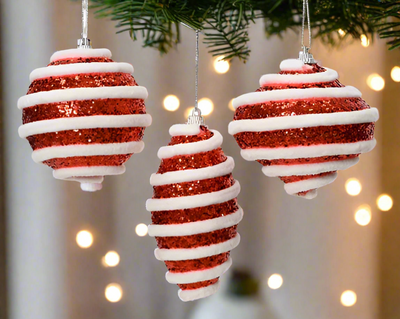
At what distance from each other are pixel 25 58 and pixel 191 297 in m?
0.61

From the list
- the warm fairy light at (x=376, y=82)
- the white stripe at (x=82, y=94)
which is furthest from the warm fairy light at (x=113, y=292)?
the warm fairy light at (x=376, y=82)

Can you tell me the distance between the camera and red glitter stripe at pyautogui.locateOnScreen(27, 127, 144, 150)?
1.54 feet

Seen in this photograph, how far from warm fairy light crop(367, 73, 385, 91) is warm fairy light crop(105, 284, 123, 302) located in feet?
2.34

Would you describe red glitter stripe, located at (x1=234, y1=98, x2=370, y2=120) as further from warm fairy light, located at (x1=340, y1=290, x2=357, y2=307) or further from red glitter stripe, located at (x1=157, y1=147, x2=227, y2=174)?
warm fairy light, located at (x1=340, y1=290, x2=357, y2=307)

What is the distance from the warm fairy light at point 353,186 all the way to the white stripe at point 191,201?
57 centimetres

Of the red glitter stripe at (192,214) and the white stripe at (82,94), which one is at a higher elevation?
the white stripe at (82,94)

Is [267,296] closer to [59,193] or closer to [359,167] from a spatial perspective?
[359,167]

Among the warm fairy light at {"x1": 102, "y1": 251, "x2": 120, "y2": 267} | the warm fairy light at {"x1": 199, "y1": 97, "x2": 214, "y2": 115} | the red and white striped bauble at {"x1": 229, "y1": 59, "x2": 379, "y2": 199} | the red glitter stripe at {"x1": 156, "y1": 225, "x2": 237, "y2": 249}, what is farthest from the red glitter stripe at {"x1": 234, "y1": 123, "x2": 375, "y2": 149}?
the warm fairy light at {"x1": 102, "y1": 251, "x2": 120, "y2": 267}

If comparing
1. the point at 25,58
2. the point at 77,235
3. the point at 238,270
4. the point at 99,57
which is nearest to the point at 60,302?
the point at 77,235

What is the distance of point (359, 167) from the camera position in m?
0.99

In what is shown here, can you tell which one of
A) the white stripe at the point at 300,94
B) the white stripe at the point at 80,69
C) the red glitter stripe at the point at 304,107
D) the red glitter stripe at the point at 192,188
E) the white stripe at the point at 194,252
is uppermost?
the white stripe at the point at 80,69

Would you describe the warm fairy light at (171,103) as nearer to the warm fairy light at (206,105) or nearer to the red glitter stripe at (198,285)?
the warm fairy light at (206,105)

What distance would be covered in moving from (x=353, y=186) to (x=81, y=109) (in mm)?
716

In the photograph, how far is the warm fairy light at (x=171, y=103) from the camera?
3.14 ft
